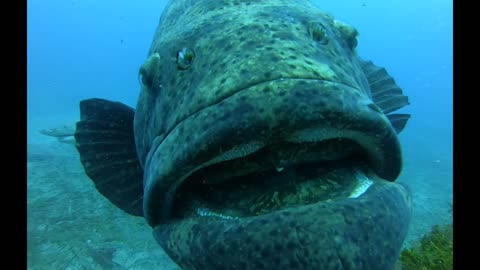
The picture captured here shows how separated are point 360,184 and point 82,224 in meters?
5.41

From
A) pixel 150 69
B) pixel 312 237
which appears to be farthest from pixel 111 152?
pixel 312 237

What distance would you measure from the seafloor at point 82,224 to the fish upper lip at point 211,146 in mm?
3242

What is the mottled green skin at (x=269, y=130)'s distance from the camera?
5.43ft

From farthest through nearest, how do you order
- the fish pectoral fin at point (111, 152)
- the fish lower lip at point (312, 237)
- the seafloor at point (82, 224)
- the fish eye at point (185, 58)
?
1. the seafloor at point (82, 224)
2. the fish pectoral fin at point (111, 152)
3. the fish eye at point (185, 58)
4. the fish lower lip at point (312, 237)

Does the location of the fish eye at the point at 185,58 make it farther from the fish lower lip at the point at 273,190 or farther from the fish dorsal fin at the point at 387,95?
the fish dorsal fin at the point at 387,95

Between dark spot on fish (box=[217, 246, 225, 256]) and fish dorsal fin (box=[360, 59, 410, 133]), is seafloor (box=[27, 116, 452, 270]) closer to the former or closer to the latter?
fish dorsal fin (box=[360, 59, 410, 133])

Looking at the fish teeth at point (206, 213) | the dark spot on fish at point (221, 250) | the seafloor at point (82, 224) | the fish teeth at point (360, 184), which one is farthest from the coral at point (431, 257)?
the dark spot on fish at point (221, 250)

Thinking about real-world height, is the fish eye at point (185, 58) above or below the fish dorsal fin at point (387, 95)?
above

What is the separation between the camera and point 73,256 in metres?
5.00

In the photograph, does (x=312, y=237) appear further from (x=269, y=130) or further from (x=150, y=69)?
(x=150, y=69)

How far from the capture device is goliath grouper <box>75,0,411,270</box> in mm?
1682

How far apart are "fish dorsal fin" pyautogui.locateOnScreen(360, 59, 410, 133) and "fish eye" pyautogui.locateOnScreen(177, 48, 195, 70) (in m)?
2.83

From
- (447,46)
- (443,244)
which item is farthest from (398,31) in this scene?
(443,244)
